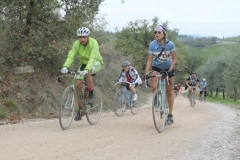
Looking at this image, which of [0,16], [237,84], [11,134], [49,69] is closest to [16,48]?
[0,16]

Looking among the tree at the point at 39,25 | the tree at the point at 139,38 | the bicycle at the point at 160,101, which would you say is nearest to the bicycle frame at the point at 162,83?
the bicycle at the point at 160,101

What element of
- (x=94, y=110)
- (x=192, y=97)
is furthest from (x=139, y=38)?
(x=94, y=110)

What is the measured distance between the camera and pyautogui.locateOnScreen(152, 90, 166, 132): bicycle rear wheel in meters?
7.52

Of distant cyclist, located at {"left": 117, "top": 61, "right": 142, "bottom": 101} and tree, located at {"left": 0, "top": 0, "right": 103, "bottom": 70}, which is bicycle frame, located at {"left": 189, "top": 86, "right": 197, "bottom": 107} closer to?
distant cyclist, located at {"left": 117, "top": 61, "right": 142, "bottom": 101}

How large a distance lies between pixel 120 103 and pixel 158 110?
5.12m

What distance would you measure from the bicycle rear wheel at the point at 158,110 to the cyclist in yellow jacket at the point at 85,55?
169cm

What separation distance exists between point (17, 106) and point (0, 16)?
3.71 metres

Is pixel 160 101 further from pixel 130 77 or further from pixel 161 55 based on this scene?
pixel 130 77

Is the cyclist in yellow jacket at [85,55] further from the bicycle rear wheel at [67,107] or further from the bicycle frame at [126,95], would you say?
the bicycle frame at [126,95]

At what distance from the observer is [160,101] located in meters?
7.82

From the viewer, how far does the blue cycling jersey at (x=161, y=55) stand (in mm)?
7836

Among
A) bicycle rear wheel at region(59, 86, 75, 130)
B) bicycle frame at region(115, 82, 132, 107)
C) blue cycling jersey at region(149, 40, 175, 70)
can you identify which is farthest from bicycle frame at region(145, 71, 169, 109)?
bicycle frame at region(115, 82, 132, 107)

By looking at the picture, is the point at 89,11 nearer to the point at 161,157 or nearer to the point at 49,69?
the point at 49,69

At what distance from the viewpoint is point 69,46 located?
12.5 meters
